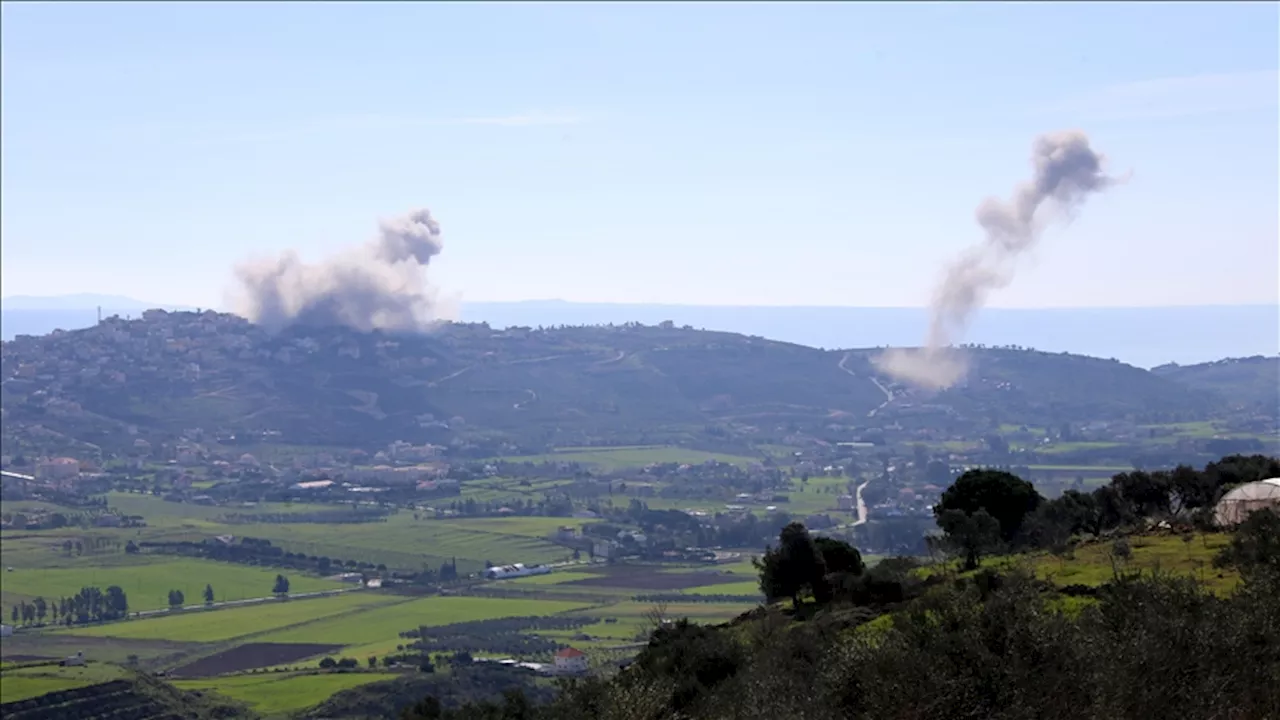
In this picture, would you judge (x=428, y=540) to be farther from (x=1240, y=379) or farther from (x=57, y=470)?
(x=1240, y=379)

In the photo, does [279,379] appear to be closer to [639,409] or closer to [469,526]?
[639,409]

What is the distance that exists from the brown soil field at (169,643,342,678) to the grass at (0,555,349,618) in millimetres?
17211

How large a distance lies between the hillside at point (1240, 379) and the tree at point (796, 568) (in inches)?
4545

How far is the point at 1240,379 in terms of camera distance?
557 feet

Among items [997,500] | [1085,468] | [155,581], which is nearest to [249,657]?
[155,581]

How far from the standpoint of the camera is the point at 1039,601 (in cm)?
2312

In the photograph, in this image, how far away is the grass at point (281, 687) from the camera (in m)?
49.9

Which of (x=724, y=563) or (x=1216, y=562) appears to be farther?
(x=724, y=563)

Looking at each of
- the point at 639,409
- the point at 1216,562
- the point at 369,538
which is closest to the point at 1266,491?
the point at 1216,562

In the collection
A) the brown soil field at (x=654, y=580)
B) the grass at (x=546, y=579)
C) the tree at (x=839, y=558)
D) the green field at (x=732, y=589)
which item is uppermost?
the tree at (x=839, y=558)

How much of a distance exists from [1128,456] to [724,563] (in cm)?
5079

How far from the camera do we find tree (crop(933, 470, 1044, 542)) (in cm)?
4484

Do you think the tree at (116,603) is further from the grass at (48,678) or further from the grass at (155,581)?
the grass at (48,678)

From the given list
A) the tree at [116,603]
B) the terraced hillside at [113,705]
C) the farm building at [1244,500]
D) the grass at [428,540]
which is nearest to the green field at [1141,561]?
the farm building at [1244,500]
